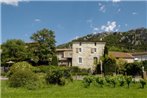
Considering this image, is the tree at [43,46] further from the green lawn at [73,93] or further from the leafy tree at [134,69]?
the green lawn at [73,93]

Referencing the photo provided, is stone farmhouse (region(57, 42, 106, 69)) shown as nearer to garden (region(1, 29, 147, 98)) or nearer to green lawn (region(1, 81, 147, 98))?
garden (region(1, 29, 147, 98))

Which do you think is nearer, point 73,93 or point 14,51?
point 73,93

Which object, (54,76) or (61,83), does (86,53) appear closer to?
(54,76)

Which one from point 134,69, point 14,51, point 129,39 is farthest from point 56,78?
point 129,39

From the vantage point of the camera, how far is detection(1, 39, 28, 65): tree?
257 feet

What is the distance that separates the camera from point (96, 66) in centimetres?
7181

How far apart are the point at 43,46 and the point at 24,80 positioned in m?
44.2

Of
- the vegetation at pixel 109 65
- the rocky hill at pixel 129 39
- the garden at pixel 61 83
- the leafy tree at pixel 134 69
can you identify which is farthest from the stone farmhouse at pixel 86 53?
the rocky hill at pixel 129 39

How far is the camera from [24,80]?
31.0 metres

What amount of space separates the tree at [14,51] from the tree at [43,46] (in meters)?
3.11

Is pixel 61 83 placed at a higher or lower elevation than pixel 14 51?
lower

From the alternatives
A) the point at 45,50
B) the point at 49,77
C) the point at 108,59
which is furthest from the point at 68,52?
the point at 49,77

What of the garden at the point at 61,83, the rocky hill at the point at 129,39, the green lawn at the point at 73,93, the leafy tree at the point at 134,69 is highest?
the rocky hill at the point at 129,39

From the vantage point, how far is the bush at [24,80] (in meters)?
30.4
